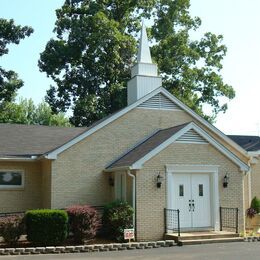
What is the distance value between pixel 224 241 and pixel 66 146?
7.72 m

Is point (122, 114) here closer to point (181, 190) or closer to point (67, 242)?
point (181, 190)

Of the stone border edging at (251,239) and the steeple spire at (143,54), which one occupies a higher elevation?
the steeple spire at (143,54)

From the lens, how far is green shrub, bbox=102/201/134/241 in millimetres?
17709

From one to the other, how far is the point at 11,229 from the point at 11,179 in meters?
5.62

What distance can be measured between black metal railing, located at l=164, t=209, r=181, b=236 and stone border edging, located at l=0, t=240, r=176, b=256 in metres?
1.40

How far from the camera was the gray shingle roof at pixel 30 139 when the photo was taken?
21781mm

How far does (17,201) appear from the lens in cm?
2120

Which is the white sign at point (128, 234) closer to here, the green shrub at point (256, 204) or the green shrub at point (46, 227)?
the green shrub at point (46, 227)

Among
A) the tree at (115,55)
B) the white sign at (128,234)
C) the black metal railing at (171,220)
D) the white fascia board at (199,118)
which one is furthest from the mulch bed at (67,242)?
the tree at (115,55)

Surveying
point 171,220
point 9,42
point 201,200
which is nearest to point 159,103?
point 201,200

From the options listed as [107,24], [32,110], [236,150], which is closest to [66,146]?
[236,150]

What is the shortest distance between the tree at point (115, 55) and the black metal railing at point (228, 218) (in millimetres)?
18174

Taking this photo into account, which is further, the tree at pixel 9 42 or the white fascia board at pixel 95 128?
the tree at pixel 9 42

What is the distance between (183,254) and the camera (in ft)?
48.5
